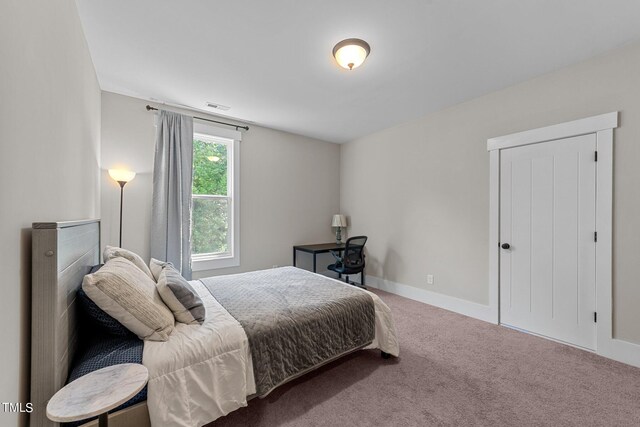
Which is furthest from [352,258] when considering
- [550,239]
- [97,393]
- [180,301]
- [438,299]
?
[97,393]

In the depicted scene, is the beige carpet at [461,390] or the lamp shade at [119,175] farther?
the lamp shade at [119,175]

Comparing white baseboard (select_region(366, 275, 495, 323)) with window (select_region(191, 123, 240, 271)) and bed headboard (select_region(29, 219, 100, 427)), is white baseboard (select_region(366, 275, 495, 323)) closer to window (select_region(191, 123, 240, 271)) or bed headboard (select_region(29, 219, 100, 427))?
window (select_region(191, 123, 240, 271))

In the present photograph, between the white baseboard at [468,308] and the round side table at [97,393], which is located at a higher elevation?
the round side table at [97,393]

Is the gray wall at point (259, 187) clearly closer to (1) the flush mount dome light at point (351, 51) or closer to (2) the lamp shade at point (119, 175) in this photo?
(2) the lamp shade at point (119, 175)

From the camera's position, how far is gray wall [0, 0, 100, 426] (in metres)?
0.94

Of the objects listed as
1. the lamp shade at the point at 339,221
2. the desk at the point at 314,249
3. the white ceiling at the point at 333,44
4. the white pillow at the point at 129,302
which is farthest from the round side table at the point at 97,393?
the lamp shade at the point at 339,221

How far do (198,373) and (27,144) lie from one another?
1334mm

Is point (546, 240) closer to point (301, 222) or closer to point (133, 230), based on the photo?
point (301, 222)

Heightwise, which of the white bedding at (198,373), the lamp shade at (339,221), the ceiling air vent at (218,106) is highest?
the ceiling air vent at (218,106)

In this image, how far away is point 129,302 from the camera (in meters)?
1.43

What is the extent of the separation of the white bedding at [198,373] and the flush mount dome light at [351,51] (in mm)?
2206

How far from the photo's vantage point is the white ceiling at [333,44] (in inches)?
72.9

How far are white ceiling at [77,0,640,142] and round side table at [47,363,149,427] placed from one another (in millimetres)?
2197

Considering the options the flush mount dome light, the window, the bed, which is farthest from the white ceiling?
the bed
